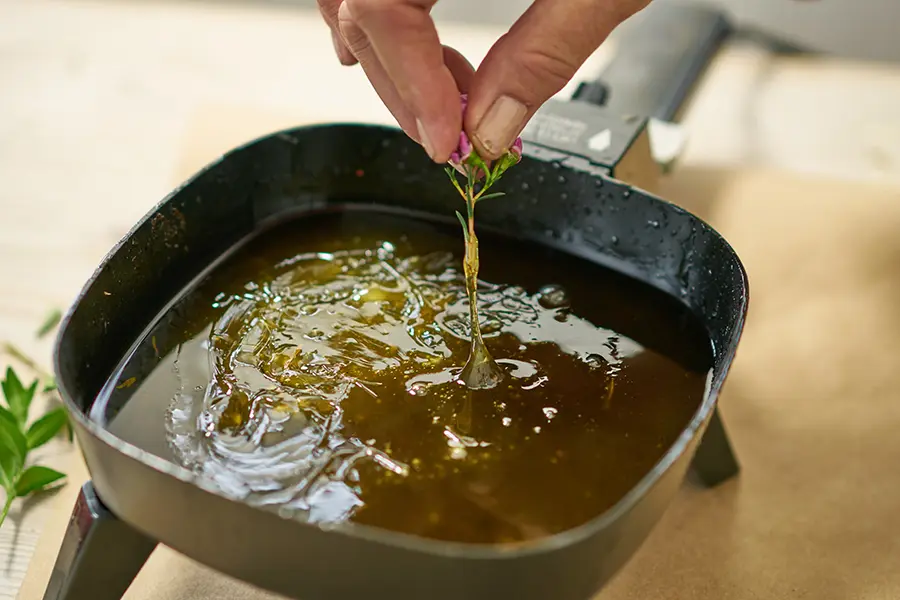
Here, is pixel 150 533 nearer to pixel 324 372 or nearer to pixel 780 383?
pixel 324 372

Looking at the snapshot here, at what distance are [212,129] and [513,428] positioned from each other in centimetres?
108

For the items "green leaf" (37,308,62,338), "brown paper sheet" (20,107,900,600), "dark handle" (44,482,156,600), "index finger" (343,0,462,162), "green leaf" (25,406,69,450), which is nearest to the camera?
"index finger" (343,0,462,162)

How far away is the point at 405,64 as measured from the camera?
76cm

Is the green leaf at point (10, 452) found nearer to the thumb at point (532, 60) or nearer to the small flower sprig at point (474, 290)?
the small flower sprig at point (474, 290)

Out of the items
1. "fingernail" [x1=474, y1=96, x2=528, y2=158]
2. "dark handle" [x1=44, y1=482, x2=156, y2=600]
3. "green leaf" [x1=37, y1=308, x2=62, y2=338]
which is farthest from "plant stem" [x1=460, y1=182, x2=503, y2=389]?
"green leaf" [x1=37, y1=308, x2=62, y2=338]

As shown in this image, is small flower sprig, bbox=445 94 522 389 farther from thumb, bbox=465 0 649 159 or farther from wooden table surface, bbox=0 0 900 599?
wooden table surface, bbox=0 0 900 599

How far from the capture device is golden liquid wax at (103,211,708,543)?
0.81m

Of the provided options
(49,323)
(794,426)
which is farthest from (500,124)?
(49,323)

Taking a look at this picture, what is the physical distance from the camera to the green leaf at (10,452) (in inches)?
43.3

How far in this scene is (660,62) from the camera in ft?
5.39

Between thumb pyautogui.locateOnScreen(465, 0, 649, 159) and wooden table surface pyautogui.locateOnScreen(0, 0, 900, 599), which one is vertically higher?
thumb pyautogui.locateOnScreen(465, 0, 649, 159)

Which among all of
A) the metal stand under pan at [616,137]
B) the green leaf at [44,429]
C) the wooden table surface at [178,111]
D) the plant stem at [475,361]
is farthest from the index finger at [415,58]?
the wooden table surface at [178,111]

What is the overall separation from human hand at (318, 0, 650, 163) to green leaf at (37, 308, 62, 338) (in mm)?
762

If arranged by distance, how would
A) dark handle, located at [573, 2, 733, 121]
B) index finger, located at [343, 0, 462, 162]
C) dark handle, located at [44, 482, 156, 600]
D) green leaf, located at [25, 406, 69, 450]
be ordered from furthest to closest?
dark handle, located at [573, 2, 733, 121] < green leaf, located at [25, 406, 69, 450] < dark handle, located at [44, 482, 156, 600] < index finger, located at [343, 0, 462, 162]
